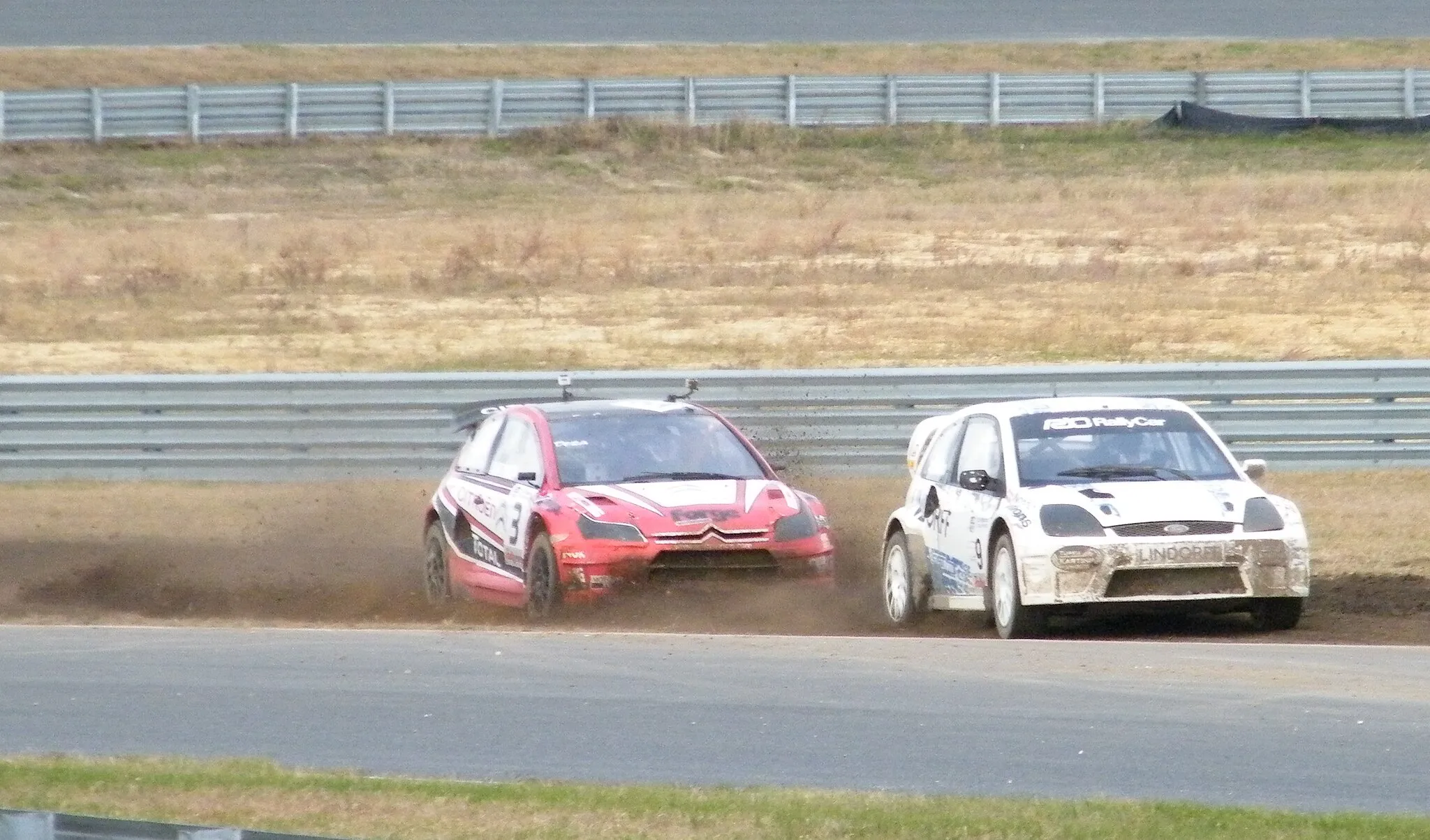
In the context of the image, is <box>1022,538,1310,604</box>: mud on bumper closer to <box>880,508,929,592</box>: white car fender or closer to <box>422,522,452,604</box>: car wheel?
<box>880,508,929,592</box>: white car fender

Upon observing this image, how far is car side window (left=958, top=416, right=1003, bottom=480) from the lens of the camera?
482 inches

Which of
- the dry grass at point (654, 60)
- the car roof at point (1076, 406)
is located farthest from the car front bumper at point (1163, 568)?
the dry grass at point (654, 60)

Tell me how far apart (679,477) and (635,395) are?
18.4ft

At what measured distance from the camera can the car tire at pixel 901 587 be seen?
12.8 metres

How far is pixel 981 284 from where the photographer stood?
27.2m

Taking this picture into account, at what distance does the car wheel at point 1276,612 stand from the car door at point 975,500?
1.38 meters

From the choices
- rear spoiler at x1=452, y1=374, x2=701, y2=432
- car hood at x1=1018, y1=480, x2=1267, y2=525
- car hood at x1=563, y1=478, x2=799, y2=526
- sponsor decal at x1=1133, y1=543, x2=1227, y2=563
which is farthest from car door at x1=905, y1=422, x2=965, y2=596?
rear spoiler at x1=452, y1=374, x2=701, y2=432

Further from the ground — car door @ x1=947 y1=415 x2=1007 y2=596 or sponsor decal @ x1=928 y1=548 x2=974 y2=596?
car door @ x1=947 y1=415 x2=1007 y2=596

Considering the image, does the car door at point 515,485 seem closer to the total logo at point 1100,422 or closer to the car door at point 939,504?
the car door at point 939,504

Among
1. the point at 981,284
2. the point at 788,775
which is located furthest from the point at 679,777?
the point at 981,284

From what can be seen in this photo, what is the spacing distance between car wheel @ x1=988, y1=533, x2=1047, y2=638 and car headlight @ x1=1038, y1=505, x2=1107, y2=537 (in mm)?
220

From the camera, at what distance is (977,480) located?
12.1 metres

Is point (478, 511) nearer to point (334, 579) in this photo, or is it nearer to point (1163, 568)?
point (334, 579)

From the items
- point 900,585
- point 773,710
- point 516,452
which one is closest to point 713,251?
point 516,452
